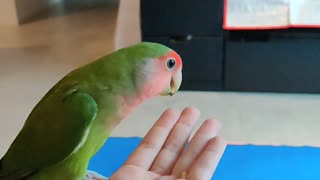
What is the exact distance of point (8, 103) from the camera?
61.2 inches

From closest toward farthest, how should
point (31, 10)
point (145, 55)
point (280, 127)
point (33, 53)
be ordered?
point (145, 55) → point (280, 127) → point (33, 53) → point (31, 10)

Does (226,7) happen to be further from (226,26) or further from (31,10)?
(31,10)

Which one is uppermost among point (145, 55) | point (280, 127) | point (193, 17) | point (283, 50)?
point (145, 55)

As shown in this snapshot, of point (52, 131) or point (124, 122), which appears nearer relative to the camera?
point (52, 131)

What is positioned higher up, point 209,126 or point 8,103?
point 209,126

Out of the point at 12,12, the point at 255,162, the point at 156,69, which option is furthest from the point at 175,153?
the point at 12,12

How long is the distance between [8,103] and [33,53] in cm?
43

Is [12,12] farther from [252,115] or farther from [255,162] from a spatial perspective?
[255,162]

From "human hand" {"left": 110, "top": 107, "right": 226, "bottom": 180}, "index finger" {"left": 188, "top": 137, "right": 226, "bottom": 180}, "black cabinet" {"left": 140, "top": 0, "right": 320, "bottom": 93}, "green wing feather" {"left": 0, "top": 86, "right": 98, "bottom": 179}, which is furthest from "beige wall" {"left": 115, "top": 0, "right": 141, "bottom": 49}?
"green wing feather" {"left": 0, "top": 86, "right": 98, "bottom": 179}

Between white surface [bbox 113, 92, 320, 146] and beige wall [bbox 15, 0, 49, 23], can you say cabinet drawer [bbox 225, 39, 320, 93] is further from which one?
beige wall [bbox 15, 0, 49, 23]

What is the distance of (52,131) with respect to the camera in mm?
556

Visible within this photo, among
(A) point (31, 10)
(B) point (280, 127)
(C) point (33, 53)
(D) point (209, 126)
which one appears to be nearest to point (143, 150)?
(D) point (209, 126)

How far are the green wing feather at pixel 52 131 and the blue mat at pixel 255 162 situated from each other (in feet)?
1.27

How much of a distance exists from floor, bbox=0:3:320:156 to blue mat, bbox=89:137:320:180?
277 millimetres
